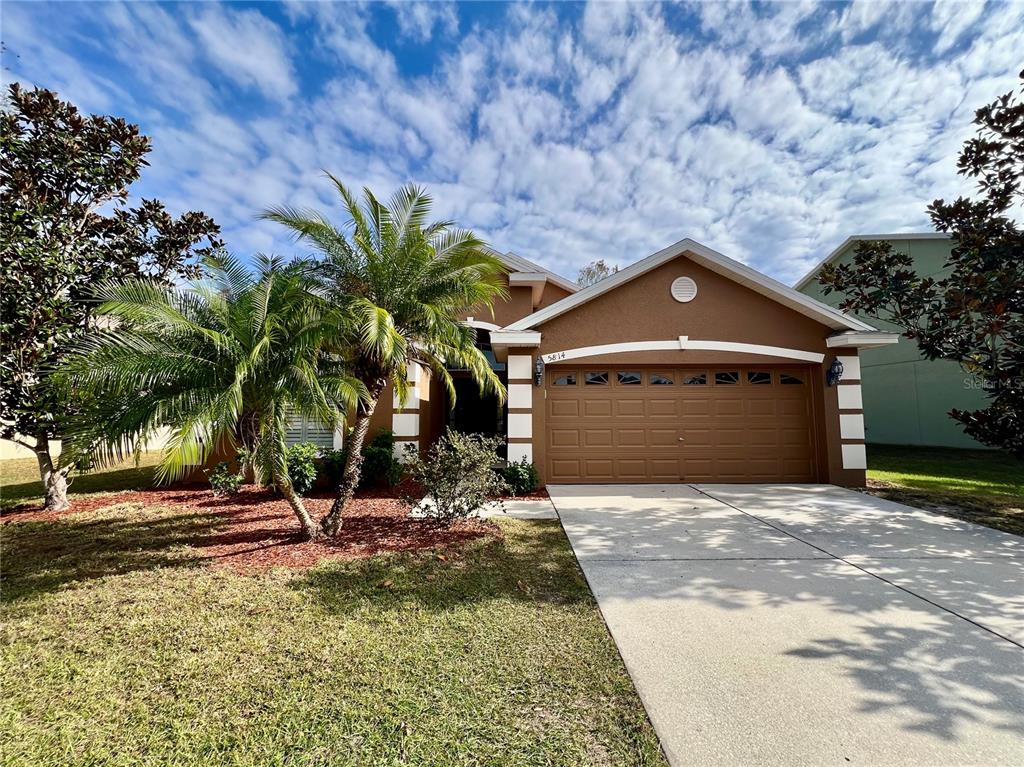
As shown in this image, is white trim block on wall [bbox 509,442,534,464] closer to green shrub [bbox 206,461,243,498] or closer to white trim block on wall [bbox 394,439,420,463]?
white trim block on wall [bbox 394,439,420,463]

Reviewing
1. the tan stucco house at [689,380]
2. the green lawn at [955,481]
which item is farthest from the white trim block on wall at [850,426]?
the green lawn at [955,481]

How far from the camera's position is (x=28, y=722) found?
269cm

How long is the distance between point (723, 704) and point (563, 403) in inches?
304

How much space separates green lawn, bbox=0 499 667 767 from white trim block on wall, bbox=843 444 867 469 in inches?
343

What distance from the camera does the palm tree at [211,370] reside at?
186 inches

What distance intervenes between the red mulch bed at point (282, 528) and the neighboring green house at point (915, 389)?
58.5 feet

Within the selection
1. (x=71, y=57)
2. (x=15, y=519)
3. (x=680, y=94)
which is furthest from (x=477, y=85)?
Answer: (x=15, y=519)

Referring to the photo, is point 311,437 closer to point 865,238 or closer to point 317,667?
point 317,667

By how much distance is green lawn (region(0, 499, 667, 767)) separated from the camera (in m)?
2.47

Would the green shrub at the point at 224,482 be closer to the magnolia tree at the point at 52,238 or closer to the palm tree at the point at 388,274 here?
the magnolia tree at the point at 52,238

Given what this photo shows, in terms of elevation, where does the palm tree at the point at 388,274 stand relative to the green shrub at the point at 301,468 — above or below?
above

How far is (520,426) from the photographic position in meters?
10.0

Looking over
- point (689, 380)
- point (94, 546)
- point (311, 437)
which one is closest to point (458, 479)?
point (94, 546)

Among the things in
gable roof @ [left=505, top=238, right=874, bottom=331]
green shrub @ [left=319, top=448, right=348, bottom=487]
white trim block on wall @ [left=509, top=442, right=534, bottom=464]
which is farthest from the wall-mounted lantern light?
green shrub @ [left=319, top=448, right=348, bottom=487]
